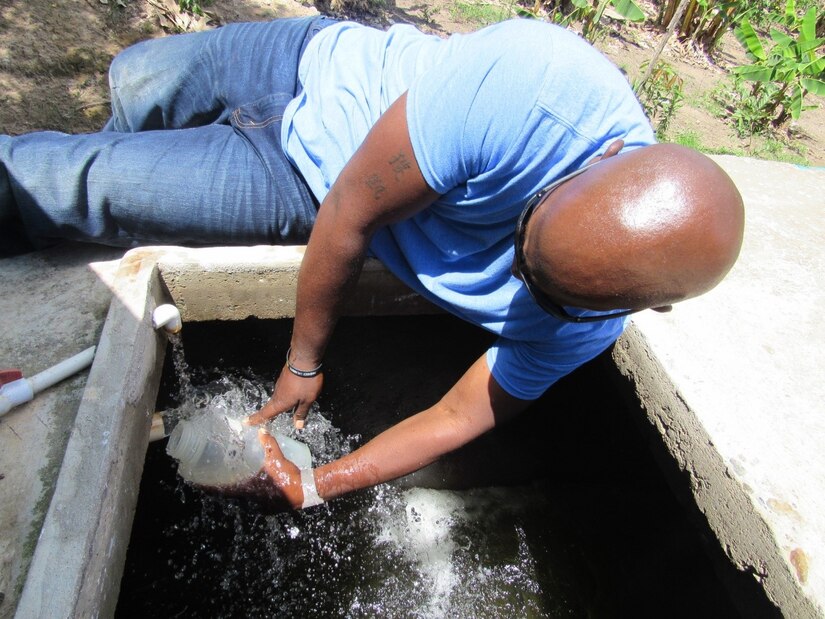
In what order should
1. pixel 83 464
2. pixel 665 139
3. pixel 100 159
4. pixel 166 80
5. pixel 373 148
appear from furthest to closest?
1. pixel 665 139
2. pixel 166 80
3. pixel 100 159
4. pixel 83 464
5. pixel 373 148

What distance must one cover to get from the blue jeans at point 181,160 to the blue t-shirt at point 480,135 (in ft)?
0.36

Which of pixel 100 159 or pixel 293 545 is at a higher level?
pixel 100 159

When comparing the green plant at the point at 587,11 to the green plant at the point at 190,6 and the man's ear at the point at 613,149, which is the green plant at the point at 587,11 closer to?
the green plant at the point at 190,6

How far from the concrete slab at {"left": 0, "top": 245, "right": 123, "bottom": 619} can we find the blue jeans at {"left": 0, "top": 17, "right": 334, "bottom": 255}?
0.08 m

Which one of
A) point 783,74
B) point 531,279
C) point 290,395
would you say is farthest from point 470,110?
point 783,74

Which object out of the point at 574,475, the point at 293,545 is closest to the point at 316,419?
the point at 293,545

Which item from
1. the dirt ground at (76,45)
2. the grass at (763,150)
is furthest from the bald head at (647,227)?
the grass at (763,150)

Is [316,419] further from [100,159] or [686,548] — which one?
[686,548]

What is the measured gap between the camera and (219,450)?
5.62 ft

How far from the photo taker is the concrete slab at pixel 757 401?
133 cm

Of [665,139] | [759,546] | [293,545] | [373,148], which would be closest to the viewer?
[373,148]

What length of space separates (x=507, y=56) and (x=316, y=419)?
155 centimetres

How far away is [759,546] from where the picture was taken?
1336 mm

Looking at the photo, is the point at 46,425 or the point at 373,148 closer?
the point at 373,148
